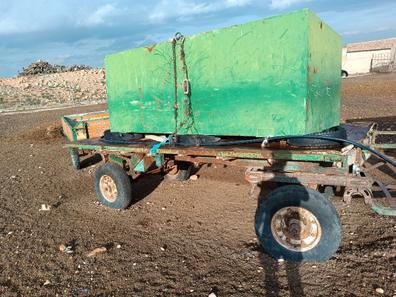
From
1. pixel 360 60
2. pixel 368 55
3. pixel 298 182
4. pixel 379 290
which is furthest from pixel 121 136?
pixel 368 55

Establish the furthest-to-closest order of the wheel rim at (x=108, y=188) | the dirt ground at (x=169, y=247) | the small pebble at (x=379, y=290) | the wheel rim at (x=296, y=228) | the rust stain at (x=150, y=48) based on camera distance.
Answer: the wheel rim at (x=108, y=188) < the rust stain at (x=150, y=48) < the wheel rim at (x=296, y=228) < the dirt ground at (x=169, y=247) < the small pebble at (x=379, y=290)

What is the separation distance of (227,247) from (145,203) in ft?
7.24

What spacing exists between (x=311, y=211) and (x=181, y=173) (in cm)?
368

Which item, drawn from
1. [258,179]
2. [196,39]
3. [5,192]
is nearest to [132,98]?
[196,39]

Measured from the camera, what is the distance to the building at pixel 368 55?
47031 mm

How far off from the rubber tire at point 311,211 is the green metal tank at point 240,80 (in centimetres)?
76

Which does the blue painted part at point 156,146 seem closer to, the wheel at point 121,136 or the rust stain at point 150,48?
the wheel at point 121,136

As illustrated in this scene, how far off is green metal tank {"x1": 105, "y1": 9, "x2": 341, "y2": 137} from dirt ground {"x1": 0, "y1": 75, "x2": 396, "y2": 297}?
1.40 m

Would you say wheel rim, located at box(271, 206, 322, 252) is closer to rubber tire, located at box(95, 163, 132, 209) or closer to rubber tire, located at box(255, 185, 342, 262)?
rubber tire, located at box(255, 185, 342, 262)

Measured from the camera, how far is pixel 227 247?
4.24m

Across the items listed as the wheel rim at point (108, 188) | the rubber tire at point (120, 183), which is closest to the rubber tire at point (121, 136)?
the rubber tire at point (120, 183)

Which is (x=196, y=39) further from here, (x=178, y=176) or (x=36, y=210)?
(x=36, y=210)

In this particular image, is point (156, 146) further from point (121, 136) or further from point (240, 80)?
point (240, 80)

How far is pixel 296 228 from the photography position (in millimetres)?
3781
